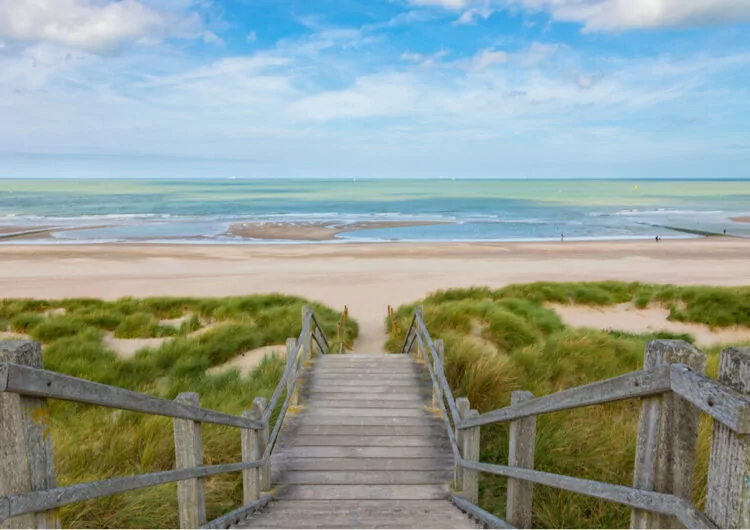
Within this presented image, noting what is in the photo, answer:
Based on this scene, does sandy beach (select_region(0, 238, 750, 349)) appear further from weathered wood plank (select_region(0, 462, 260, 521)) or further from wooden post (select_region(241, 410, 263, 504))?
weathered wood plank (select_region(0, 462, 260, 521))

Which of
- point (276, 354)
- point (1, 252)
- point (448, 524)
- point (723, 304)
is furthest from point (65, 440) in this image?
point (1, 252)

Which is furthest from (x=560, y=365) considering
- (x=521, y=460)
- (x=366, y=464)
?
(x=521, y=460)

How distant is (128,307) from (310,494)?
11.9m

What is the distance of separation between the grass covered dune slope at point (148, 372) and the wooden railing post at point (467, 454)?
2.06 m

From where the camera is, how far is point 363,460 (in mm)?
5066

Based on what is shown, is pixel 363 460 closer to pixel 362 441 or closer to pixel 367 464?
pixel 367 464

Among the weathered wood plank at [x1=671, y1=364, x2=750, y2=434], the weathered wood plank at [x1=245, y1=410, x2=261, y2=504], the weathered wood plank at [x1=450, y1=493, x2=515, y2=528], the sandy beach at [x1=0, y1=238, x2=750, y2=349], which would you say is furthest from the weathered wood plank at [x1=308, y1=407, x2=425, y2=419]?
the sandy beach at [x1=0, y1=238, x2=750, y2=349]

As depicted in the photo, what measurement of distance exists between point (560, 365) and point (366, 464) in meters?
4.28

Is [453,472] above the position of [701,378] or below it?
below

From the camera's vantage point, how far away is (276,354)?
A: 31.1 ft

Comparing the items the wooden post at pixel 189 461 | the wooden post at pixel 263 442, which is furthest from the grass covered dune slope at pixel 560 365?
the wooden post at pixel 189 461

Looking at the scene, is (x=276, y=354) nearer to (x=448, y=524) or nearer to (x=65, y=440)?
(x=65, y=440)

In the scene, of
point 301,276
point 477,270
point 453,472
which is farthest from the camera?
point 477,270

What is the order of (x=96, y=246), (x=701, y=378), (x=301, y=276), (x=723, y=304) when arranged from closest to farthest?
(x=701, y=378)
(x=723, y=304)
(x=301, y=276)
(x=96, y=246)
